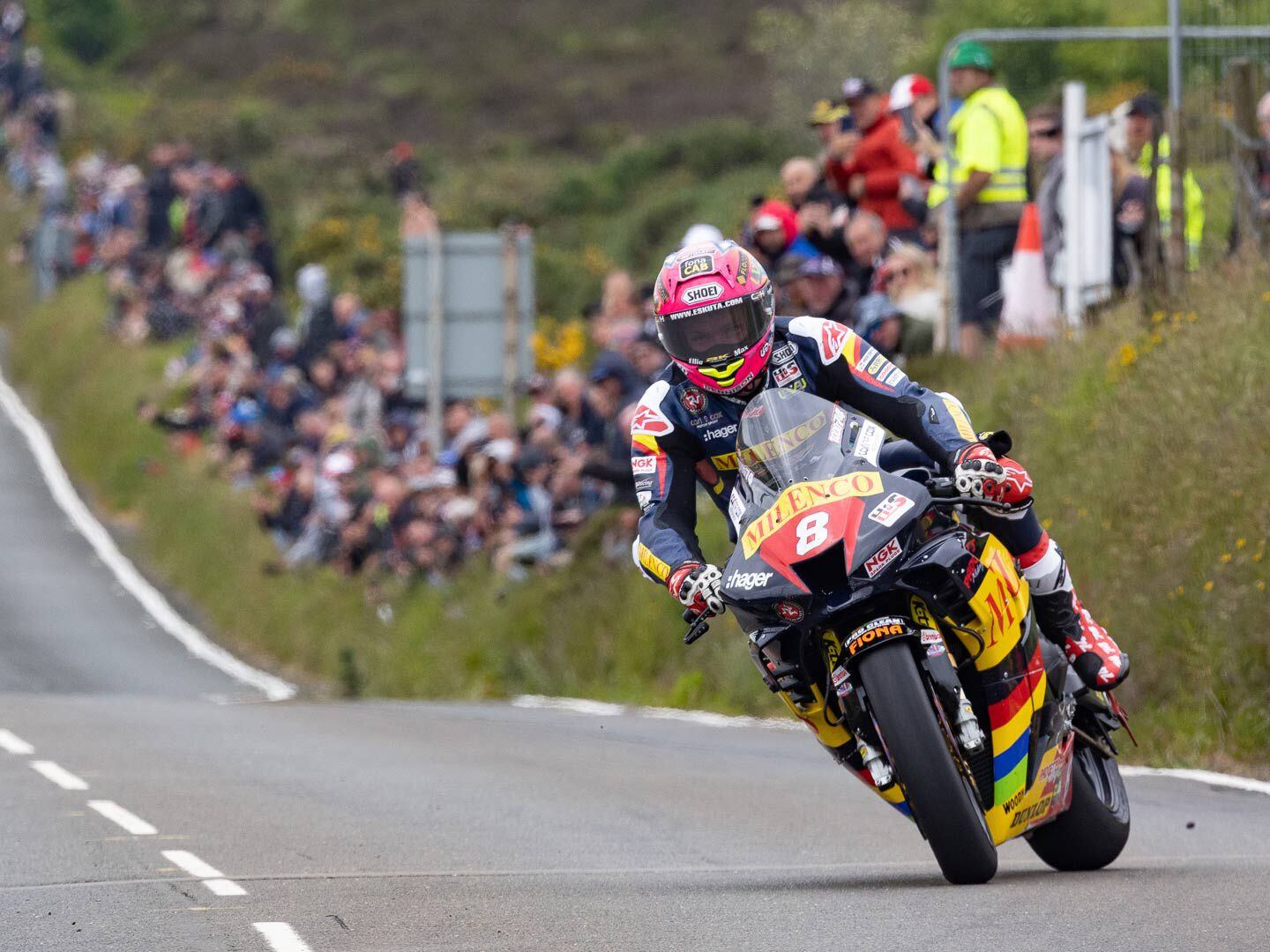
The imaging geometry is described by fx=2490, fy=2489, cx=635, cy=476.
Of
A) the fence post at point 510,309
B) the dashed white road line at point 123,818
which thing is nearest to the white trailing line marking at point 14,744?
the dashed white road line at point 123,818

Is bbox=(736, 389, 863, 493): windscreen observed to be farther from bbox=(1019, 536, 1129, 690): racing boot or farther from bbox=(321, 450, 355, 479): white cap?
bbox=(321, 450, 355, 479): white cap

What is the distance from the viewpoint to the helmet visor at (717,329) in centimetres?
808

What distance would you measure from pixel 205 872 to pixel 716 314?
2702 millimetres

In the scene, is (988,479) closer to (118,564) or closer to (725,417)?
(725,417)

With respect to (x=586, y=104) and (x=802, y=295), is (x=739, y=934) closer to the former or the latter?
(x=802, y=295)

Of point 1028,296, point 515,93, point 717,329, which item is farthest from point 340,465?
point 515,93

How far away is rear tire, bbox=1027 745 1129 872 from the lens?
8594 millimetres

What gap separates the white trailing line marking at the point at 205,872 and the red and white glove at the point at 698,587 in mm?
1750

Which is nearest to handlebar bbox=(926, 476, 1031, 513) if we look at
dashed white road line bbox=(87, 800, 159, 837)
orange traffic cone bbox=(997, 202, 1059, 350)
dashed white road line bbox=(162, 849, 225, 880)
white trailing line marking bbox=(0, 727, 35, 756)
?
dashed white road line bbox=(162, 849, 225, 880)

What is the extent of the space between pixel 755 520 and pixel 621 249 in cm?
4353

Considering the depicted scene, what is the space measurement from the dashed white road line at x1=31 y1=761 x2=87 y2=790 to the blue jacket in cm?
460

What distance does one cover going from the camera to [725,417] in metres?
8.33

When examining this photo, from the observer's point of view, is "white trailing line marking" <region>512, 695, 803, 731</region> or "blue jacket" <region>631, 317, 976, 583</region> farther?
"white trailing line marking" <region>512, 695, 803, 731</region>

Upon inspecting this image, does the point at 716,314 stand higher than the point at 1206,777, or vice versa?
the point at 716,314
